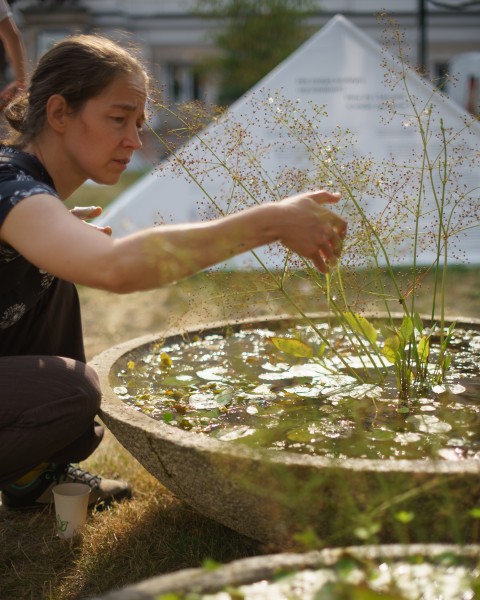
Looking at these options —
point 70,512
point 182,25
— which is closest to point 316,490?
point 70,512

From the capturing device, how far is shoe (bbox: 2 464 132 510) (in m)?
2.17

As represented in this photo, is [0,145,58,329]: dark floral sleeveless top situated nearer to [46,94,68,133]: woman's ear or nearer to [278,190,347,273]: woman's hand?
[46,94,68,133]: woman's ear

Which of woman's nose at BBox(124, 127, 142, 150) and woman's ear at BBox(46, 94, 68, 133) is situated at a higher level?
woman's ear at BBox(46, 94, 68, 133)

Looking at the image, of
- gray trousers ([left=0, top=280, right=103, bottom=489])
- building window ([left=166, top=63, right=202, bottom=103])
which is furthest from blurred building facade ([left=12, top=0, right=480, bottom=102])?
gray trousers ([left=0, top=280, right=103, bottom=489])

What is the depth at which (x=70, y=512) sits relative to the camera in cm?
199

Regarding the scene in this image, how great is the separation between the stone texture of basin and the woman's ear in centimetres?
74

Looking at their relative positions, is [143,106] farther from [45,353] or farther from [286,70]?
[286,70]

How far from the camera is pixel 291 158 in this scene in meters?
5.20

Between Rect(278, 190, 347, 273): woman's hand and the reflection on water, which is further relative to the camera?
the reflection on water

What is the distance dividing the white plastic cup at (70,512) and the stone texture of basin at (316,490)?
0.49 metres

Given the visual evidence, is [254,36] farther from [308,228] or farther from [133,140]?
[308,228]

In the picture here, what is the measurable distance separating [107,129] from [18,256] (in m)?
0.35

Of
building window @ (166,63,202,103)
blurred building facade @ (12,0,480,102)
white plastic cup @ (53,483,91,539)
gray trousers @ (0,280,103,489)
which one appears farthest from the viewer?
building window @ (166,63,202,103)

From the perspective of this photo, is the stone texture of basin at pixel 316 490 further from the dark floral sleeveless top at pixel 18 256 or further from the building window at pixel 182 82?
the building window at pixel 182 82
